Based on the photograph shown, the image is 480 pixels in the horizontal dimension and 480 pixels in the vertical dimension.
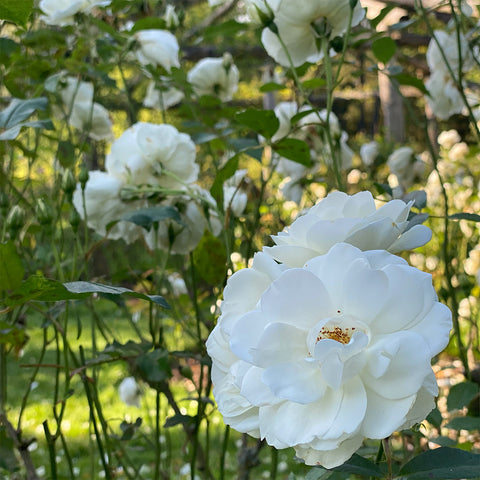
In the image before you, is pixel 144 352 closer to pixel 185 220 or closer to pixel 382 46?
pixel 185 220

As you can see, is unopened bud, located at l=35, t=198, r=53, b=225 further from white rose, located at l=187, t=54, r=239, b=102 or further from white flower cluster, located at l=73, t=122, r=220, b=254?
white rose, located at l=187, t=54, r=239, b=102

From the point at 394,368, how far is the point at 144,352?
485 mm

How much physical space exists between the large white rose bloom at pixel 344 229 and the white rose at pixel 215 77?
0.88 meters

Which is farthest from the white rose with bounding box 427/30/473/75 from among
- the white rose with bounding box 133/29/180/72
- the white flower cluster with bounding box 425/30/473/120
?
the white rose with bounding box 133/29/180/72

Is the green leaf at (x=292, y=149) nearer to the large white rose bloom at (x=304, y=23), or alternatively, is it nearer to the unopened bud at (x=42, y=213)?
the large white rose bloom at (x=304, y=23)

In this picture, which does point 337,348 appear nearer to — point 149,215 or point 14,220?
point 149,215

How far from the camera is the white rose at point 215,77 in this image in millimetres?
1229

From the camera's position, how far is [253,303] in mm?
389

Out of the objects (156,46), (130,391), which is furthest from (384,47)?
(130,391)

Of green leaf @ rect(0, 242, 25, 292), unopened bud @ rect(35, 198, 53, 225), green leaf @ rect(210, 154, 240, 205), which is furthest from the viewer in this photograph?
unopened bud @ rect(35, 198, 53, 225)

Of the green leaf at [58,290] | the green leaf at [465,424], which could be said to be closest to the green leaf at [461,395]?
the green leaf at [465,424]

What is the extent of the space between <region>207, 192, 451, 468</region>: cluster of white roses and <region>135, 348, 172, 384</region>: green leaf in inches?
13.7

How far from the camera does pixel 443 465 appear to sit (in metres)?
0.39

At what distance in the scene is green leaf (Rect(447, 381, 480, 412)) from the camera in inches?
27.2
